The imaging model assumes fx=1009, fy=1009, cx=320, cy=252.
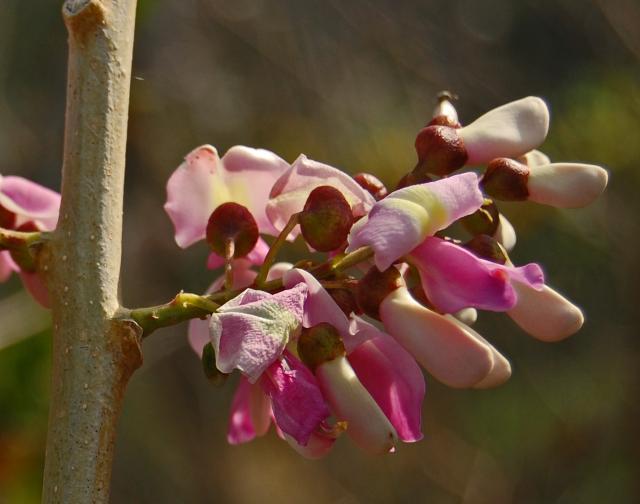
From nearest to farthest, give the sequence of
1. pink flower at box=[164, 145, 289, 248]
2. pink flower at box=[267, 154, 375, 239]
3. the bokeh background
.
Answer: pink flower at box=[267, 154, 375, 239] → pink flower at box=[164, 145, 289, 248] → the bokeh background

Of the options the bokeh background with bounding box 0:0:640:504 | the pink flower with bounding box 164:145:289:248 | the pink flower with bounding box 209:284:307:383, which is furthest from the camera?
the bokeh background with bounding box 0:0:640:504

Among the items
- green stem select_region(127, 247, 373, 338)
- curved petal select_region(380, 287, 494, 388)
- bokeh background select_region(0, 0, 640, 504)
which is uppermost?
curved petal select_region(380, 287, 494, 388)

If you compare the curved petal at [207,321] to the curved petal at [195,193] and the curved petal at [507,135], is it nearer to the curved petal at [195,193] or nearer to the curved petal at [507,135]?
the curved petal at [195,193]

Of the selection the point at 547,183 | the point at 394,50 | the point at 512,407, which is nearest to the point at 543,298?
the point at 547,183

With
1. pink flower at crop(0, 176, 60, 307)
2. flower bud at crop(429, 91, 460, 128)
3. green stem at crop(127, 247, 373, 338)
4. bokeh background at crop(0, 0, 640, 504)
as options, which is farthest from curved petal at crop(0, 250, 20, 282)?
bokeh background at crop(0, 0, 640, 504)

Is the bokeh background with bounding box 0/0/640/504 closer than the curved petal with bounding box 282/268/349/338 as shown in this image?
No

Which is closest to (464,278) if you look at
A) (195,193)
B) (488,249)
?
(488,249)

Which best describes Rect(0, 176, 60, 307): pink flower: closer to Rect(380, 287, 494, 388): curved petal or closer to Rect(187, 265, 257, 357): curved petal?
Rect(187, 265, 257, 357): curved petal

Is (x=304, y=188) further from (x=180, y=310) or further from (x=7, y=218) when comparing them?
(x=7, y=218)
